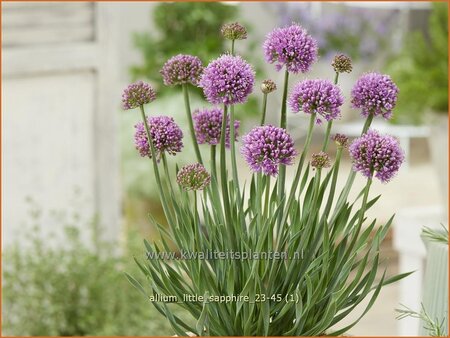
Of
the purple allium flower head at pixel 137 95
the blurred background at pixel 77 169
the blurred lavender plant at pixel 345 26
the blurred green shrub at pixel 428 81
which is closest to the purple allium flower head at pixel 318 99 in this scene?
the purple allium flower head at pixel 137 95

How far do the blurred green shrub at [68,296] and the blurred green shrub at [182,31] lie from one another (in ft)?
8.21

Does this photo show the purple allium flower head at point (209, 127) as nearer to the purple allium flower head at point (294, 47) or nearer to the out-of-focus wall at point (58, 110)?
the purple allium flower head at point (294, 47)

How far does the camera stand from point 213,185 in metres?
0.63

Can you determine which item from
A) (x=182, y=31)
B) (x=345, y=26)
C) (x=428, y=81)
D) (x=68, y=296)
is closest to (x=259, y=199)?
(x=68, y=296)

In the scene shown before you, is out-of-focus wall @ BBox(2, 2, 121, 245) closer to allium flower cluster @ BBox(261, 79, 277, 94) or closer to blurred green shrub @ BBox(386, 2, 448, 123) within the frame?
blurred green shrub @ BBox(386, 2, 448, 123)

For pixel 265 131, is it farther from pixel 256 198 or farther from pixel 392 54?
pixel 392 54

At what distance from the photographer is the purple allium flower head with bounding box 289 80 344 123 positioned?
58 centimetres

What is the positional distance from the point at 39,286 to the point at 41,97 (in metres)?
0.62

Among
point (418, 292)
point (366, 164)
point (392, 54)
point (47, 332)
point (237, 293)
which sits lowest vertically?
point (47, 332)

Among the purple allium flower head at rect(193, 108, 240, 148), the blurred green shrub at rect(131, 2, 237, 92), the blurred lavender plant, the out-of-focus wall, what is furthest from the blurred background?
the blurred lavender plant

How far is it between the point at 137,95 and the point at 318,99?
0.13 m

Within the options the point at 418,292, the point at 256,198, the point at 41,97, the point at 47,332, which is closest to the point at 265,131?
the point at 256,198

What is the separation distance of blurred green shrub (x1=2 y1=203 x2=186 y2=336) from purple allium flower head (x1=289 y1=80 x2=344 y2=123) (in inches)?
70.0

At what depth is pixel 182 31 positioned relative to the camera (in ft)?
16.2
